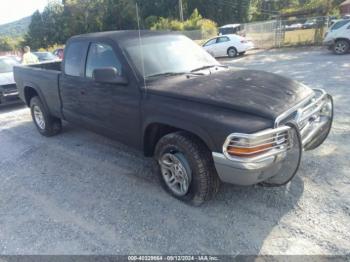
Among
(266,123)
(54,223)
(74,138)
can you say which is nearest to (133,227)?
(54,223)

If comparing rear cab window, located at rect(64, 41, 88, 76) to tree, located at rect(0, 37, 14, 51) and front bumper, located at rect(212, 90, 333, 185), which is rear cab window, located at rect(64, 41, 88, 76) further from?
tree, located at rect(0, 37, 14, 51)

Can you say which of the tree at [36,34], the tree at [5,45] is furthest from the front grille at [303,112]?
the tree at [5,45]

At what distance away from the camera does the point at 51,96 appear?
227 inches

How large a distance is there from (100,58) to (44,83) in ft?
6.19

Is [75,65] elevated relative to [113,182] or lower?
elevated

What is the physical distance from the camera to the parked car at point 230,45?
1916 centimetres

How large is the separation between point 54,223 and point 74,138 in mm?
2877

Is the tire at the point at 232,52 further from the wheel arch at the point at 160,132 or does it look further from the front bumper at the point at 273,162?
the front bumper at the point at 273,162

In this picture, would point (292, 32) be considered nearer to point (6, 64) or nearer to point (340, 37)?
point (340, 37)

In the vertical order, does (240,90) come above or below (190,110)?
above

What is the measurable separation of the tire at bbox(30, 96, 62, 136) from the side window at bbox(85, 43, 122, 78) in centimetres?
192

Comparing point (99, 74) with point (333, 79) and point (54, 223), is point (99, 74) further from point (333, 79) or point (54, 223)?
point (333, 79)

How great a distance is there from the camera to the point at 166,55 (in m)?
4.35

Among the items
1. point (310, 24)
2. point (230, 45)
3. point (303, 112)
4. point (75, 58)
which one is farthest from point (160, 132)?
point (310, 24)
